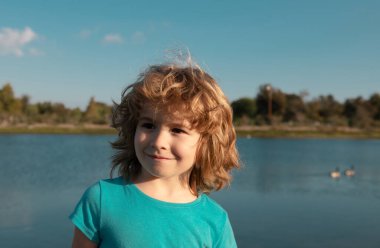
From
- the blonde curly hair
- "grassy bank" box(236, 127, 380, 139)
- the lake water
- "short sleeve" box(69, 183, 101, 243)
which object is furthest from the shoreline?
"short sleeve" box(69, 183, 101, 243)

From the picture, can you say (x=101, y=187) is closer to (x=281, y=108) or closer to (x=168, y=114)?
(x=168, y=114)

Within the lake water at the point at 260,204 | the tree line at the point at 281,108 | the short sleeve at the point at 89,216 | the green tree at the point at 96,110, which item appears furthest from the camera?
the green tree at the point at 96,110

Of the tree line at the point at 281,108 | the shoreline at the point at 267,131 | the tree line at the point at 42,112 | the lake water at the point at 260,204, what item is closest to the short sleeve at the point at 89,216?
the lake water at the point at 260,204

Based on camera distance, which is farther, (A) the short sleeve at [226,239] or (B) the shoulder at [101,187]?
(A) the short sleeve at [226,239]

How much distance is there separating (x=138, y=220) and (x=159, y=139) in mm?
297

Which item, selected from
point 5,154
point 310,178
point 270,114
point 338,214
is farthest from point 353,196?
point 270,114

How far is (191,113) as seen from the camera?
145cm

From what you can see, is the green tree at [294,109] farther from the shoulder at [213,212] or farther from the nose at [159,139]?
the nose at [159,139]

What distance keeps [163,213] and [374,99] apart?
191 feet

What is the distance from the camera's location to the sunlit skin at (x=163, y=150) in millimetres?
1421

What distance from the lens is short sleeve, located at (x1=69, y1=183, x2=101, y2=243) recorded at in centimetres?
134

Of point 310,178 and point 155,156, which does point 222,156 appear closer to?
point 155,156

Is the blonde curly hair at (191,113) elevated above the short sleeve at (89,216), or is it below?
above

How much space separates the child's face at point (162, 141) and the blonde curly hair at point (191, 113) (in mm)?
35
